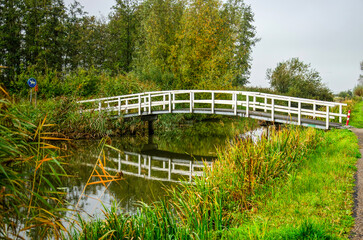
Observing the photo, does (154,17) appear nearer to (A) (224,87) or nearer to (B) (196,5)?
(B) (196,5)

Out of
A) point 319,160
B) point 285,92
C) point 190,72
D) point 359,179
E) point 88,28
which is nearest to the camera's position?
point 359,179

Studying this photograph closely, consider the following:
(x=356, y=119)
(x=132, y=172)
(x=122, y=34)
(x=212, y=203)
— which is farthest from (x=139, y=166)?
(x=122, y=34)

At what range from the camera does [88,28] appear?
42.4 m

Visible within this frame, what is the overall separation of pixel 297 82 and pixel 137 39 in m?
21.4

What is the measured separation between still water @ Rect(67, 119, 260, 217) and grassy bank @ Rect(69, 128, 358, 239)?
68 centimetres

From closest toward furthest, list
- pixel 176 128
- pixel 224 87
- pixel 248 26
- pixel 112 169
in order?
pixel 112 169, pixel 176 128, pixel 224 87, pixel 248 26

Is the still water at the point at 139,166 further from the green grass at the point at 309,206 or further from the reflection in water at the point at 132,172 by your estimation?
the green grass at the point at 309,206

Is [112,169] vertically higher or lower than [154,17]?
lower

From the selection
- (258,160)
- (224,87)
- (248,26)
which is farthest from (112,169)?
(248,26)

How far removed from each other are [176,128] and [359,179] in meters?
16.5

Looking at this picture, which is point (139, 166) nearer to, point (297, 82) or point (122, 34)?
point (297, 82)

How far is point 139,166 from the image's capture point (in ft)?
40.1

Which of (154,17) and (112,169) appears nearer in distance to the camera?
(112,169)

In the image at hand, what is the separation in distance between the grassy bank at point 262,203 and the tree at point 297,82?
1077 inches
